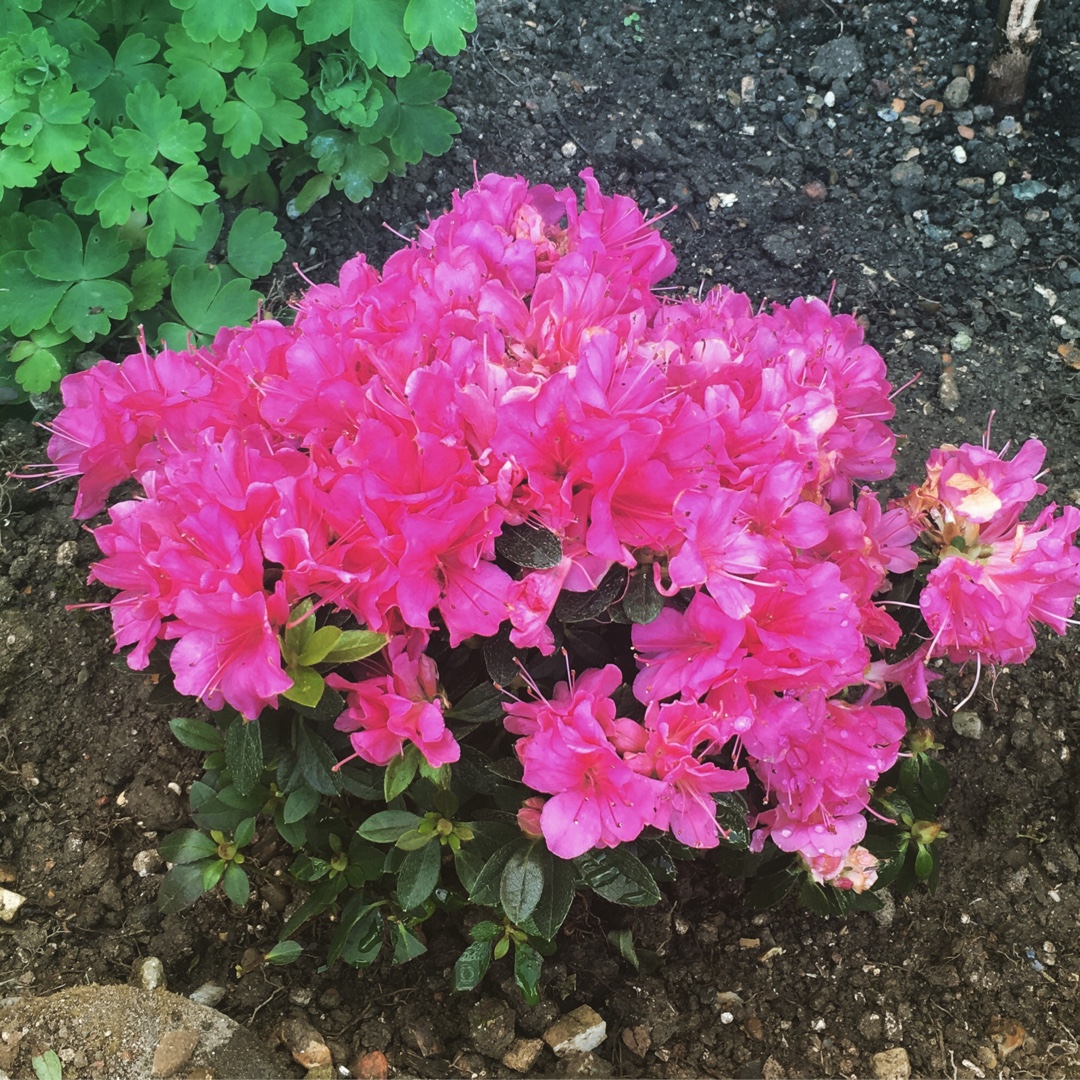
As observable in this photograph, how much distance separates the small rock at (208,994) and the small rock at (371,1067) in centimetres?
27

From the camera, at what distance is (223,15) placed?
2113mm

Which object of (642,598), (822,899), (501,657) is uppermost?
(642,598)

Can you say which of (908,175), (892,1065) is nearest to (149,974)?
(892,1065)

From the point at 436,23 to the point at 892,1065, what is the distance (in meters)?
2.27

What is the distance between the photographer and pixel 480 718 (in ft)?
4.48

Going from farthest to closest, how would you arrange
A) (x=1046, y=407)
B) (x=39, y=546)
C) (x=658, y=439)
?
(x=1046, y=407), (x=39, y=546), (x=658, y=439)

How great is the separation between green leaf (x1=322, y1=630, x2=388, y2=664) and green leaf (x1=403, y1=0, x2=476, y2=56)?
155cm

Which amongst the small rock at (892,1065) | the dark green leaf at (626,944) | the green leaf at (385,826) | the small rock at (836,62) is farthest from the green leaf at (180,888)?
the small rock at (836,62)

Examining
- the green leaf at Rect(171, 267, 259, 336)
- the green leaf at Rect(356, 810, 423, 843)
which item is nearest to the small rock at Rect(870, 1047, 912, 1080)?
the green leaf at Rect(356, 810, 423, 843)

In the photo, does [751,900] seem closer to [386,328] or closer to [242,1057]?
[242,1057]

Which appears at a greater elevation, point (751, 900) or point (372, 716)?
point (372, 716)

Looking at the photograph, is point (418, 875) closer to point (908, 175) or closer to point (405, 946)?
point (405, 946)

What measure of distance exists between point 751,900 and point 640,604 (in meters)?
0.71

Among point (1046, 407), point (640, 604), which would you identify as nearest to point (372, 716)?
point (640, 604)
